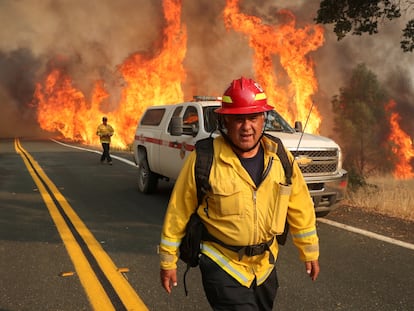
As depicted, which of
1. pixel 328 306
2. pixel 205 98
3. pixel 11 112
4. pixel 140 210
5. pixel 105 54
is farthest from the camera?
pixel 11 112

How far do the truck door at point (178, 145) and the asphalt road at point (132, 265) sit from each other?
0.76m

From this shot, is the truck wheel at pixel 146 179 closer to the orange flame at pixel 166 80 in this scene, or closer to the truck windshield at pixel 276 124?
the truck windshield at pixel 276 124

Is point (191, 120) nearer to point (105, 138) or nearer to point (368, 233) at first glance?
point (368, 233)

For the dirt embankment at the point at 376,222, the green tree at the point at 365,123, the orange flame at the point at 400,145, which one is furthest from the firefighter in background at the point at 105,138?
the orange flame at the point at 400,145

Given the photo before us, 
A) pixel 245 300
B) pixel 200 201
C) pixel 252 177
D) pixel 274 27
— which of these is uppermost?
pixel 274 27

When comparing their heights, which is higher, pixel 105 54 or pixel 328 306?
pixel 105 54

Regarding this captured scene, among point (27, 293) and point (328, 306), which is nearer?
point (328, 306)

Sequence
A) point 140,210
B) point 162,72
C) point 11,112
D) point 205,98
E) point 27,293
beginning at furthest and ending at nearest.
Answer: point 11,112, point 162,72, point 205,98, point 140,210, point 27,293

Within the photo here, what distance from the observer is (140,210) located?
7.42 meters

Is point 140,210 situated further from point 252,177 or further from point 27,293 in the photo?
point 252,177

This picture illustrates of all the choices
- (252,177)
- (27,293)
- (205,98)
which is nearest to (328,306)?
(252,177)

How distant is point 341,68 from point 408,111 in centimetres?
1094

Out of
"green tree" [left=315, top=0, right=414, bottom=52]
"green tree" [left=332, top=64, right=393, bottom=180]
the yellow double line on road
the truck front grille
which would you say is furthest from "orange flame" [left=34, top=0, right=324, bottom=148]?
"green tree" [left=332, top=64, right=393, bottom=180]

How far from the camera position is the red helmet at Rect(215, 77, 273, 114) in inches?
91.4
